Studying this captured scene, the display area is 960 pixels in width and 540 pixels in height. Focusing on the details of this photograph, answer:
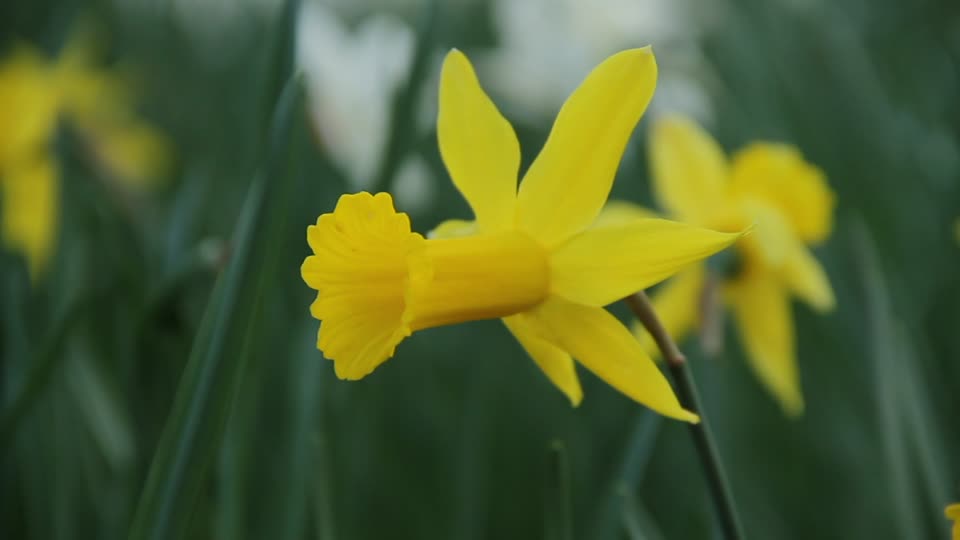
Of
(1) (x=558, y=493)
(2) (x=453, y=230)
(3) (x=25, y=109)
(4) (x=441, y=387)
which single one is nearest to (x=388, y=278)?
(2) (x=453, y=230)

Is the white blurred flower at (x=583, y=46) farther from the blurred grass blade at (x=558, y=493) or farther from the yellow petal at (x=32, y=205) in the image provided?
the blurred grass blade at (x=558, y=493)

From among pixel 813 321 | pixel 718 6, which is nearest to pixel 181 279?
pixel 813 321

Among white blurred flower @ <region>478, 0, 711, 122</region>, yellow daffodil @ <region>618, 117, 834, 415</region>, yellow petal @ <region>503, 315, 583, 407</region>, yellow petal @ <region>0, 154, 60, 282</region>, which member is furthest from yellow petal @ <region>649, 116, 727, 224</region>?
white blurred flower @ <region>478, 0, 711, 122</region>

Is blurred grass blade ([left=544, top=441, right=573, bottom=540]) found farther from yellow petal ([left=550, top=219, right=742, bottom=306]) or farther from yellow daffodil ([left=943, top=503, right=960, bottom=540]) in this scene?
yellow daffodil ([left=943, top=503, right=960, bottom=540])

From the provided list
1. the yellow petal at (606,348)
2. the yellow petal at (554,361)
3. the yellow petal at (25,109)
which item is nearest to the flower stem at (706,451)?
the yellow petal at (606,348)

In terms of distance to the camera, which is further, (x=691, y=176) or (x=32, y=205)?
(x=32, y=205)

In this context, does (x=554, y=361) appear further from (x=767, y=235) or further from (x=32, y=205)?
(x=32, y=205)

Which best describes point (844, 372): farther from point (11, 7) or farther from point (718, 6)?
point (11, 7)
